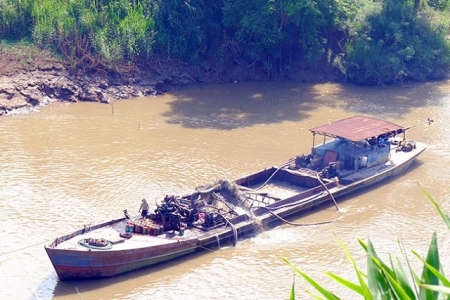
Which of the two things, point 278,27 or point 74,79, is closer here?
point 74,79

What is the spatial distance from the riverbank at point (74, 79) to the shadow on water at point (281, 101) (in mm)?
911

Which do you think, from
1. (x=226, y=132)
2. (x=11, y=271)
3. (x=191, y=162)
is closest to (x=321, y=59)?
(x=226, y=132)

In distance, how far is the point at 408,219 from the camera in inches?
625

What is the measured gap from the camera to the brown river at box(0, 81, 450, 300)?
1296cm

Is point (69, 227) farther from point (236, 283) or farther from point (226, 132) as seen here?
point (226, 132)

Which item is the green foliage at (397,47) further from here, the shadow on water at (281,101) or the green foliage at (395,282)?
the green foliage at (395,282)

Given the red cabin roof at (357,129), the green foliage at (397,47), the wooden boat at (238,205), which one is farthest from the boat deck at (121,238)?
the green foliage at (397,47)

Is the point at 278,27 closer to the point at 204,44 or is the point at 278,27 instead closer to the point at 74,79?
the point at 204,44

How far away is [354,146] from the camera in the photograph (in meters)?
17.7

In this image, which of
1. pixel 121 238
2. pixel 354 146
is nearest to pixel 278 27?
pixel 354 146

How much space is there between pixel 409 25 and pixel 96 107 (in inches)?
521

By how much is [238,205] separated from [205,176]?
8.81 ft

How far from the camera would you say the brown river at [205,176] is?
42.5ft

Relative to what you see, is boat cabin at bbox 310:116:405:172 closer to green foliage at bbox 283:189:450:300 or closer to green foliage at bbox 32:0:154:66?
green foliage at bbox 32:0:154:66
